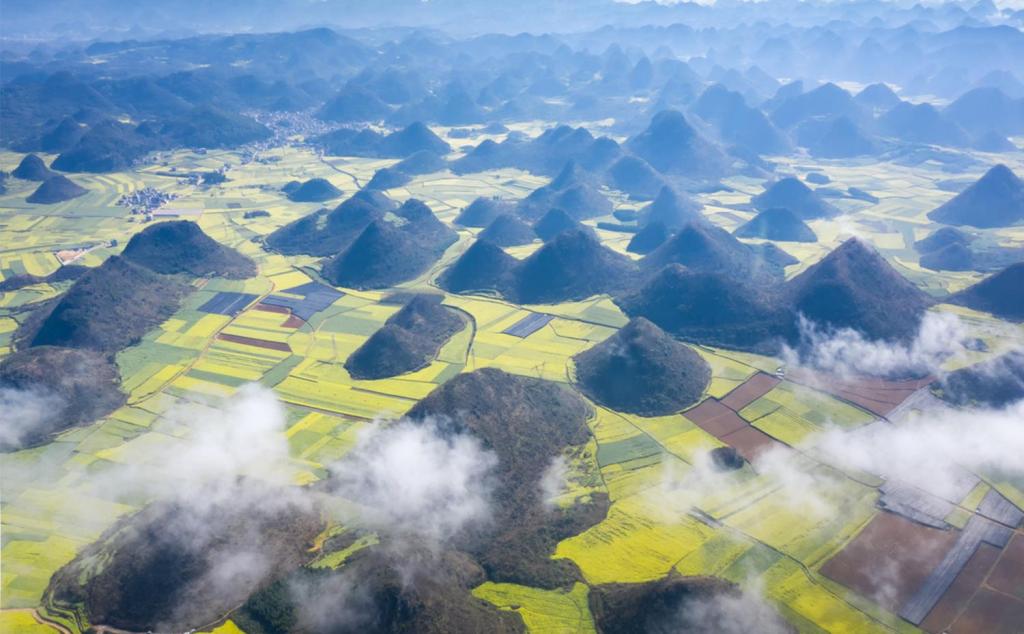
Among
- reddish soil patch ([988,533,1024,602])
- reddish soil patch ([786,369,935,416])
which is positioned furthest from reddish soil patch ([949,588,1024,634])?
reddish soil patch ([786,369,935,416])

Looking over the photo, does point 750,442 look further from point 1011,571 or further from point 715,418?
point 1011,571

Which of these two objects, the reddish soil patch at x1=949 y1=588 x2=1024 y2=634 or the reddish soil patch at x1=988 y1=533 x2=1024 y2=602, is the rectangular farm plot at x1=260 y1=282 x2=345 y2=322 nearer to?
the reddish soil patch at x1=949 y1=588 x2=1024 y2=634

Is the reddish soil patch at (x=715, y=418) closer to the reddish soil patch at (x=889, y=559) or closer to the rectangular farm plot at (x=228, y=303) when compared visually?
the reddish soil patch at (x=889, y=559)

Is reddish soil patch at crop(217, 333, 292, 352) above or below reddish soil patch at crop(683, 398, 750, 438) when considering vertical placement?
above

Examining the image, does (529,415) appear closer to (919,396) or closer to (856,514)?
(856,514)

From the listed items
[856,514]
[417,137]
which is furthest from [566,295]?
[417,137]

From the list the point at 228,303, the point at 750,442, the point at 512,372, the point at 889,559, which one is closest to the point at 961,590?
the point at 889,559
